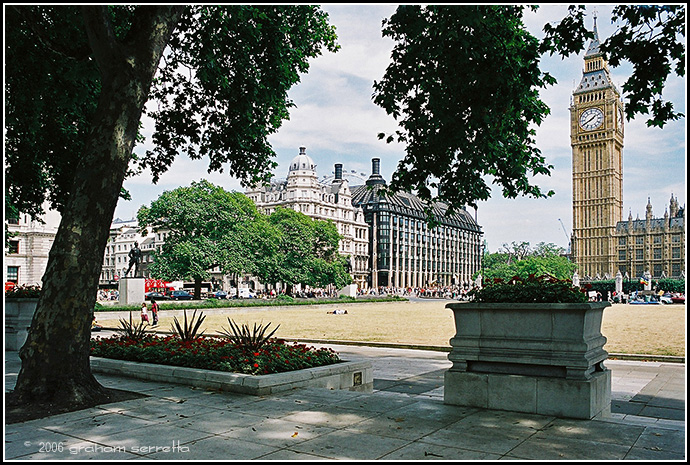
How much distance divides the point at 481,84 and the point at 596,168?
148114 millimetres

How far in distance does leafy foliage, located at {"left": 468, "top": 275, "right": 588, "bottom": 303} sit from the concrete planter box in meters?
3.18

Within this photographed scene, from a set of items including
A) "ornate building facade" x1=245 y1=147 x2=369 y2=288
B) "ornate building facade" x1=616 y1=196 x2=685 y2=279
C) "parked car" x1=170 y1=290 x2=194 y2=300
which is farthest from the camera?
"ornate building facade" x1=616 y1=196 x2=685 y2=279

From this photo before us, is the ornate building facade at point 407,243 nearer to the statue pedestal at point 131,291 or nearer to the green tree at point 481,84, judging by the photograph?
the statue pedestal at point 131,291

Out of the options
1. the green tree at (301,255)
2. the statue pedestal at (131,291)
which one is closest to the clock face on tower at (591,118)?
the green tree at (301,255)

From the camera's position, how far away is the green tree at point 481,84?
27.3 ft

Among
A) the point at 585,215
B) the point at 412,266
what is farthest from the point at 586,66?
the point at 412,266

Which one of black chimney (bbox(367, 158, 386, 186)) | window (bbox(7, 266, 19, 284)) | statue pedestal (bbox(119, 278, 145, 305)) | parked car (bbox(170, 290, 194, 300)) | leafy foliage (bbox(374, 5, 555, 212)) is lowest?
parked car (bbox(170, 290, 194, 300))

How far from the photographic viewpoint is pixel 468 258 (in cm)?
18650

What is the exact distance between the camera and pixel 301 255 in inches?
3061

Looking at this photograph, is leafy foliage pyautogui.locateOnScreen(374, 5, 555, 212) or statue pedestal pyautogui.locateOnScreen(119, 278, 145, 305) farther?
statue pedestal pyautogui.locateOnScreen(119, 278, 145, 305)

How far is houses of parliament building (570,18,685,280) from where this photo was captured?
140 meters

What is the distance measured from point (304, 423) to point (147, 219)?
54.4 m

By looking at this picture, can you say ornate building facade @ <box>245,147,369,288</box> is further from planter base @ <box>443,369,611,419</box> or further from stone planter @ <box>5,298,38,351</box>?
planter base @ <box>443,369,611,419</box>

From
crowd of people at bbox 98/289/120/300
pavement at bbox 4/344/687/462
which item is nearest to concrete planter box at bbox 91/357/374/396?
pavement at bbox 4/344/687/462
